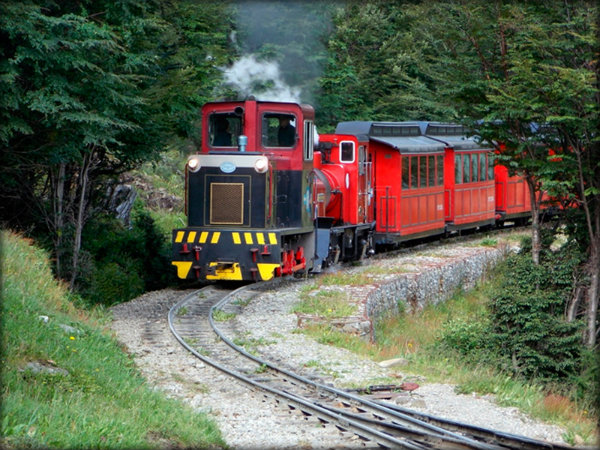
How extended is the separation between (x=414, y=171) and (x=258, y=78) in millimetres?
5357

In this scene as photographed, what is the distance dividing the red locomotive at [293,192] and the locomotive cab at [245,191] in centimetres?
2

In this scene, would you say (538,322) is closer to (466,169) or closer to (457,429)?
(457,429)

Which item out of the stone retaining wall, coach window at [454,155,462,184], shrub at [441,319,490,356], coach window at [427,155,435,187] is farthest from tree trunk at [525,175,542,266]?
coach window at [454,155,462,184]

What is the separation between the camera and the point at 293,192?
16.3 meters

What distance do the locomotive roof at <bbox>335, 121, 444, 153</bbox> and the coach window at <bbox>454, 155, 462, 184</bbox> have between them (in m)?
1.08

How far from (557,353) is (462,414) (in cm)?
570

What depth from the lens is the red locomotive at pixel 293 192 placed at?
1560 centimetres

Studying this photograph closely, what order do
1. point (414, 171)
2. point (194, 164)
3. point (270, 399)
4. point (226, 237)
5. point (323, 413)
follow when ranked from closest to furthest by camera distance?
point (323, 413) < point (270, 399) < point (226, 237) < point (194, 164) < point (414, 171)

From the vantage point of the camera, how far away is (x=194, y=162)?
15.8 meters

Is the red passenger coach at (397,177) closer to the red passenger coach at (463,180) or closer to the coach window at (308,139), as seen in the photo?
the red passenger coach at (463,180)

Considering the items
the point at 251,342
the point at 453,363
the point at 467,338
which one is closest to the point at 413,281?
the point at 467,338

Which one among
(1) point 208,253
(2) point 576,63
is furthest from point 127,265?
(2) point 576,63

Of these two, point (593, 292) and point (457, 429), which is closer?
point (457, 429)

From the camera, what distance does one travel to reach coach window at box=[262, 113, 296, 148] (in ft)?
52.4
